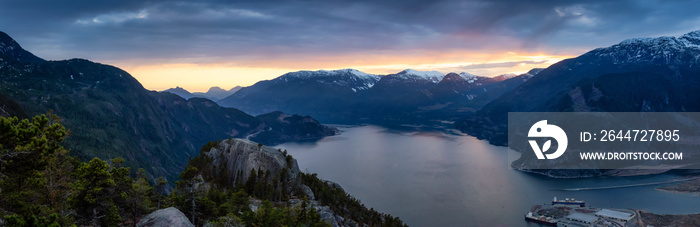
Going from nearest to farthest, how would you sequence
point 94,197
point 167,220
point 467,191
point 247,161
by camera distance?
point 94,197
point 167,220
point 247,161
point 467,191

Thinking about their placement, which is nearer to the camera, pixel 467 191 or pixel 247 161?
pixel 247 161

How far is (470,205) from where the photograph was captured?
370 feet

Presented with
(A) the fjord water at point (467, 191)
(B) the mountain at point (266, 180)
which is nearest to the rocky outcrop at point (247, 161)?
(B) the mountain at point (266, 180)

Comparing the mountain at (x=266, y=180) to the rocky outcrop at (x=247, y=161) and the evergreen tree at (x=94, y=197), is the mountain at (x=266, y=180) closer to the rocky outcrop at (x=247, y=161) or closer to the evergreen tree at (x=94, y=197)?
the rocky outcrop at (x=247, y=161)

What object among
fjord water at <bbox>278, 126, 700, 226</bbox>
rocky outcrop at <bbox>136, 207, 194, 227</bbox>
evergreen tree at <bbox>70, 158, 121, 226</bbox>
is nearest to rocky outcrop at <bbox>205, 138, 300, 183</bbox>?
rocky outcrop at <bbox>136, 207, 194, 227</bbox>

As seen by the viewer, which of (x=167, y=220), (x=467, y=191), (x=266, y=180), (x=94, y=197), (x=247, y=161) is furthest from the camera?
(x=467, y=191)

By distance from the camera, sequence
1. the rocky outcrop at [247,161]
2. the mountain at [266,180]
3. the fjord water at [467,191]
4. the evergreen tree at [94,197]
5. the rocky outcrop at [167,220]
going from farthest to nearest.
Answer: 1. the fjord water at [467,191]
2. the rocky outcrop at [247,161]
3. the mountain at [266,180]
4. the rocky outcrop at [167,220]
5. the evergreen tree at [94,197]

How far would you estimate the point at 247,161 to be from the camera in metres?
66.5

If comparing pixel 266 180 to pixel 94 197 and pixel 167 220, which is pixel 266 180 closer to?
pixel 167 220

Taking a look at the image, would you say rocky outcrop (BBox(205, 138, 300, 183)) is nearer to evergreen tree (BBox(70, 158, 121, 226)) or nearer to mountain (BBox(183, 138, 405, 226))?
mountain (BBox(183, 138, 405, 226))

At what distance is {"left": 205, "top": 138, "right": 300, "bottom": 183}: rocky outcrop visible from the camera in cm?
6594

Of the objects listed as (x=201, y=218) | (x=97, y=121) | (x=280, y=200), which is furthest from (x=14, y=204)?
(x=97, y=121)

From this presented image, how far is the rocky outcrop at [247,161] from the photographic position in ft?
216

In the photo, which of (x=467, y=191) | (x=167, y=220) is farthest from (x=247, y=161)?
(x=467, y=191)
